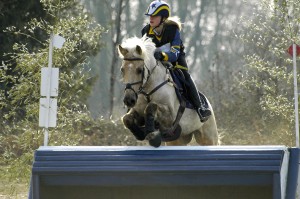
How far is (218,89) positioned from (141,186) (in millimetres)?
15938

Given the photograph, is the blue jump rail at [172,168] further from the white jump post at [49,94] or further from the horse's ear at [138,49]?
the white jump post at [49,94]

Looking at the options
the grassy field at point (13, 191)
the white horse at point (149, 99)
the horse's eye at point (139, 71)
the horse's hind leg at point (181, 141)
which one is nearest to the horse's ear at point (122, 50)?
the white horse at point (149, 99)

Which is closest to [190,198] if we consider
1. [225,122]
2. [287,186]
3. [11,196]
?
[287,186]

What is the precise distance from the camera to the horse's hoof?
735cm

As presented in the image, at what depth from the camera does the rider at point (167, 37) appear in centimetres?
852

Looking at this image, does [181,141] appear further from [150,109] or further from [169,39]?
[150,109]

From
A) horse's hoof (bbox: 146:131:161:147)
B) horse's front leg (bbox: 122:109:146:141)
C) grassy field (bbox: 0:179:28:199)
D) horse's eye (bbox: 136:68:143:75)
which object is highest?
horse's eye (bbox: 136:68:143:75)

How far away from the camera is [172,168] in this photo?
6125 millimetres

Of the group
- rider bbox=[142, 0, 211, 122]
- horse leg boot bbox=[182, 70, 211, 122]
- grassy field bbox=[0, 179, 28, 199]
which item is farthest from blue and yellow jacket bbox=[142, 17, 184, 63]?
grassy field bbox=[0, 179, 28, 199]

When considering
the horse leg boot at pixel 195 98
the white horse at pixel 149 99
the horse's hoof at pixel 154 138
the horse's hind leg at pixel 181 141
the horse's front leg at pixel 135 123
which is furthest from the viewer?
the horse's hind leg at pixel 181 141

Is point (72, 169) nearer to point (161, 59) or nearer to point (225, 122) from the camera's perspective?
point (161, 59)

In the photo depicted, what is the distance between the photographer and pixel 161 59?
8.48 m

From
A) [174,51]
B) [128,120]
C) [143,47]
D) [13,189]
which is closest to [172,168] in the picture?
[128,120]

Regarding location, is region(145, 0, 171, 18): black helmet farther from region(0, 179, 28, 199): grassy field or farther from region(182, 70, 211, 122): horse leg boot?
region(0, 179, 28, 199): grassy field
